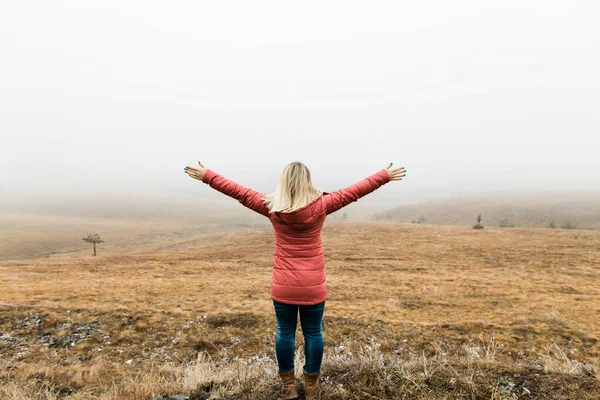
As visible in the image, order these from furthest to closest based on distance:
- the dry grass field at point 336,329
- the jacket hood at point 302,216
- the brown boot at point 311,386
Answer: the dry grass field at point 336,329
the brown boot at point 311,386
the jacket hood at point 302,216

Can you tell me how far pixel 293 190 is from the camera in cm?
308

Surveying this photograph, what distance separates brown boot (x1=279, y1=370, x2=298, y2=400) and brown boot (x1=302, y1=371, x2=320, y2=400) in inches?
6.8

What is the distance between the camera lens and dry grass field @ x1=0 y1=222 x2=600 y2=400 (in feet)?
12.2

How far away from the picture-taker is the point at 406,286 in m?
14.0

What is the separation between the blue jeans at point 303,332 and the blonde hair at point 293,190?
1046mm

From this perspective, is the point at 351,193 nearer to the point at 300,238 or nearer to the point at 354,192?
the point at 354,192

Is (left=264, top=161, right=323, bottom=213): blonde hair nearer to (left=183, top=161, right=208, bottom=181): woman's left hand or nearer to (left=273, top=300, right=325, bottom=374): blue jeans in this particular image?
(left=183, top=161, right=208, bottom=181): woman's left hand

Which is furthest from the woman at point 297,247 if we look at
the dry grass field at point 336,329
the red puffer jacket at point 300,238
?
the dry grass field at point 336,329

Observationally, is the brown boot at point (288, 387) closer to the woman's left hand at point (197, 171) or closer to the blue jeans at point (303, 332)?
the blue jeans at point (303, 332)

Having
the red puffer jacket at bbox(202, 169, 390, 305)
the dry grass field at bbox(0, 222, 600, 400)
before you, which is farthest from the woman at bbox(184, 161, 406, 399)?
the dry grass field at bbox(0, 222, 600, 400)

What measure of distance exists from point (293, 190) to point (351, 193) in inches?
25.1

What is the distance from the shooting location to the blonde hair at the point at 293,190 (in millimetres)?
3046

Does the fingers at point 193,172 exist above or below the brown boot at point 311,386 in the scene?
above

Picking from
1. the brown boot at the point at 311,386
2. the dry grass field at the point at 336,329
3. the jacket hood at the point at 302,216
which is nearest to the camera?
the jacket hood at the point at 302,216
